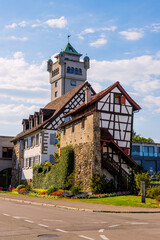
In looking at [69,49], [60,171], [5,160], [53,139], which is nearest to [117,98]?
[60,171]

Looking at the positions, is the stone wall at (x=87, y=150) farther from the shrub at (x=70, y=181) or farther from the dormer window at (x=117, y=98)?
the dormer window at (x=117, y=98)

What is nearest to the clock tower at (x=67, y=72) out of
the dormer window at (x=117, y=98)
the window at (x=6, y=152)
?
the window at (x=6, y=152)

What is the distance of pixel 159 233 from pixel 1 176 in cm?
4978

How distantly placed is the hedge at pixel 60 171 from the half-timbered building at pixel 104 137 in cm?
84

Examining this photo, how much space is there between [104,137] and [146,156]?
23657 mm

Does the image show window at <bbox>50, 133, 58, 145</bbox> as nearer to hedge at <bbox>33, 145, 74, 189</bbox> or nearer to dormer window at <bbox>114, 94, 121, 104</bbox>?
hedge at <bbox>33, 145, 74, 189</bbox>

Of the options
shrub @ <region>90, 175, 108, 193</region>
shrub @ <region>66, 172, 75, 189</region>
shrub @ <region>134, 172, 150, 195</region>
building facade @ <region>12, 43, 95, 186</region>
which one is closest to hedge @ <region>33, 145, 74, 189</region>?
shrub @ <region>66, 172, 75, 189</region>

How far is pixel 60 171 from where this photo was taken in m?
34.6

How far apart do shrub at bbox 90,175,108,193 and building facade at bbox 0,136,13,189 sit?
29.3 meters

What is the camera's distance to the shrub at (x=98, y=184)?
29.4 meters

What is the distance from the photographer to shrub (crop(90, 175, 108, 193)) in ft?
96.5

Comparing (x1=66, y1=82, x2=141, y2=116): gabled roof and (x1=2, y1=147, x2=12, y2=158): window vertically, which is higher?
(x1=66, y1=82, x2=141, y2=116): gabled roof

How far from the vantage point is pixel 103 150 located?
32.4m

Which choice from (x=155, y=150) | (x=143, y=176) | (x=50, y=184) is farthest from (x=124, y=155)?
(x=155, y=150)
